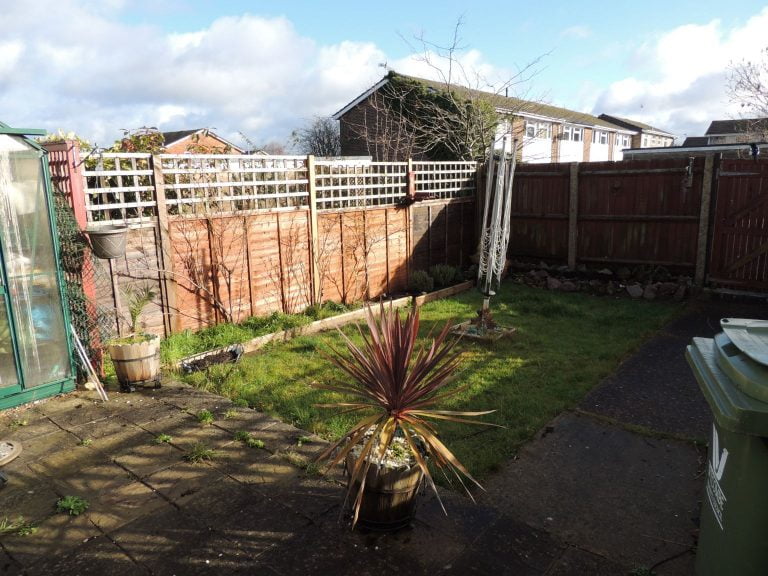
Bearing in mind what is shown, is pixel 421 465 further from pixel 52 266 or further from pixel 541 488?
pixel 52 266

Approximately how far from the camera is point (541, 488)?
369 cm

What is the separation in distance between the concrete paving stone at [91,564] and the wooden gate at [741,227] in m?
9.78

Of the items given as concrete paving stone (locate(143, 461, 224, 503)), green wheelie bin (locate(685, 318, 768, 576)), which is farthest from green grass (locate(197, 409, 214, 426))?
green wheelie bin (locate(685, 318, 768, 576))

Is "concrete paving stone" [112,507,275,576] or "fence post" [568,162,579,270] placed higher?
"fence post" [568,162,579,270]

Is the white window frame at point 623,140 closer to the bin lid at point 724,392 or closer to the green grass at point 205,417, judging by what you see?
the green grass at point 205,417

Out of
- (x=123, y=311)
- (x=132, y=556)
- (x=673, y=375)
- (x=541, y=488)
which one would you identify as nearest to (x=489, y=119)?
(x=673, y=375)

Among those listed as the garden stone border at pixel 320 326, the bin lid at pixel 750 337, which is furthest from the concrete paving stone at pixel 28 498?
the bin lid at pixel 750 337

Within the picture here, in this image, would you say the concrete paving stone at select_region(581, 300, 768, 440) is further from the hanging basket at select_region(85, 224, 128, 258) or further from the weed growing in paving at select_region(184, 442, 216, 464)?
the hanging basket at select_region(85, 224, 128, 258)

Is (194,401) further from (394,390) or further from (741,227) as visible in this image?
(741,227)

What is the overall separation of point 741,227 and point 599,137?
28.9 m

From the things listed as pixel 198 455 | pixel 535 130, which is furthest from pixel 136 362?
pixel 535 130

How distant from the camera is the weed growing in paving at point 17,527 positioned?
3158 millimetres

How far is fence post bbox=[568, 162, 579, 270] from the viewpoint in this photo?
34.9 feet

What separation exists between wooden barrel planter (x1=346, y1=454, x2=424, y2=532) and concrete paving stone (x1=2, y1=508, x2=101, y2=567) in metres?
1.59
